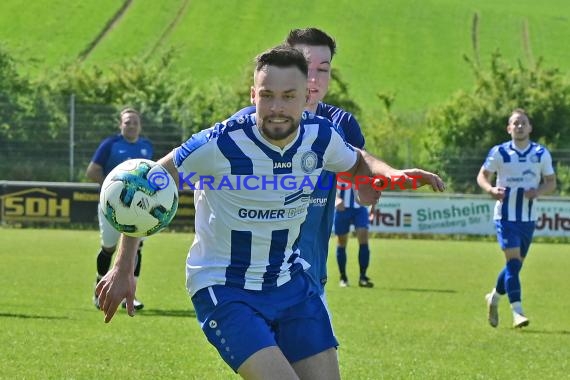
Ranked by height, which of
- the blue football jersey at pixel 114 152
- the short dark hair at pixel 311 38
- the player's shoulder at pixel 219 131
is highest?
the short dark hair at pixel 311 38

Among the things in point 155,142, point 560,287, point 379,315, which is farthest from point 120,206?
point 155,142

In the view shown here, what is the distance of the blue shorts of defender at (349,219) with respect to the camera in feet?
52.5

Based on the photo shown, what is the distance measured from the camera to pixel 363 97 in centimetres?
5862

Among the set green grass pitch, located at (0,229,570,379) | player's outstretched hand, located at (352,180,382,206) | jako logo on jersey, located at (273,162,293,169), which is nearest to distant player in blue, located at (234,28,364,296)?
player's outstretched hand, located at (352,180,382,206)

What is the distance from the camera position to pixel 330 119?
225 inches

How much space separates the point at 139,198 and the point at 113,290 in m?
0.42

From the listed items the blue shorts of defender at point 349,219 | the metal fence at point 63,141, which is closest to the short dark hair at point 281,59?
the blue shorts of defender at point 349,219

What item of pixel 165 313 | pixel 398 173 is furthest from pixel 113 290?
pixel 165 313

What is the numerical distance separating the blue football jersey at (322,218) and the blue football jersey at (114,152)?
592cm

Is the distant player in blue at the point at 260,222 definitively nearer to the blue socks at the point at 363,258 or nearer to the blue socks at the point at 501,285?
the blue socks at the point at 501,285

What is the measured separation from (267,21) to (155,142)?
3819 centimetres

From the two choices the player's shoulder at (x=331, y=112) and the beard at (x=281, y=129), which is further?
the player's shoulder at (x=331, y=112)

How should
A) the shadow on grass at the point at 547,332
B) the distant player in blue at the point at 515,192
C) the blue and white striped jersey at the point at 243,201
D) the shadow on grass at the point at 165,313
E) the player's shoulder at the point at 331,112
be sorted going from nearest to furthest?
1. the blue and white striped jersey at the point at 243,201
2. the player's shoulder at the point at 331,112
3. the shadow on grass at the point at 547,332
4. the shadow on grass at the point at 165,313
5. the distant player in blue at the point at 515,192

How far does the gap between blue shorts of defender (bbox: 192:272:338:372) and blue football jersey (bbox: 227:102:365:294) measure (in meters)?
0.50
